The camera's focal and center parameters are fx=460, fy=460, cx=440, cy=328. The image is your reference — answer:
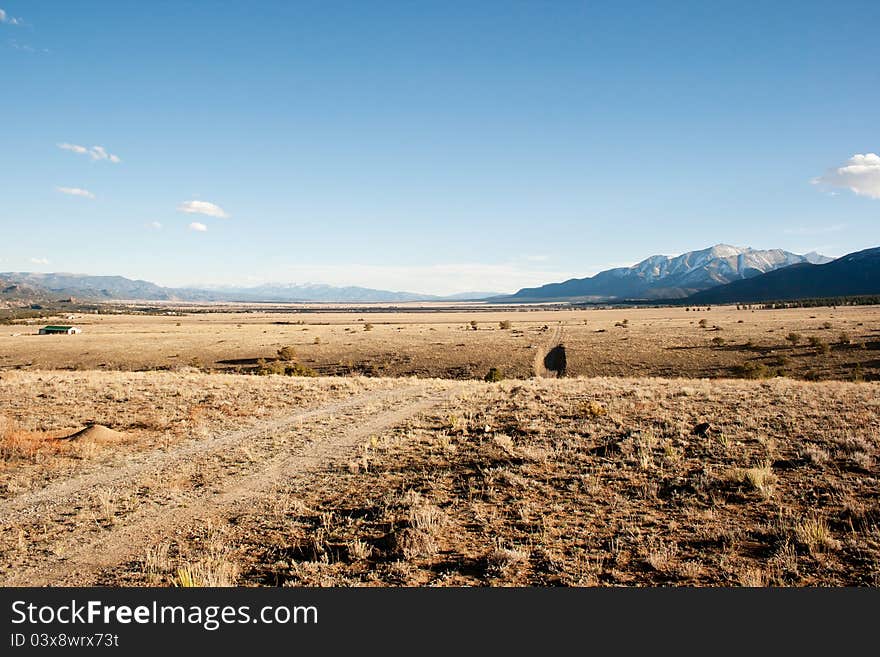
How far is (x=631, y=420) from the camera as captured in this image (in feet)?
49.5

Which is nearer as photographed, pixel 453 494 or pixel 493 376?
pixel 453 494

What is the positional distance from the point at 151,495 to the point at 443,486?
6121 millimetres

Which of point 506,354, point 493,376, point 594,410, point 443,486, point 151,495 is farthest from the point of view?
point 506,354

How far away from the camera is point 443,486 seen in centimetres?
1011

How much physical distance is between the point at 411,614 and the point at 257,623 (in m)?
1.70

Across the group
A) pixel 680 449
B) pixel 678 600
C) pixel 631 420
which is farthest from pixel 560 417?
pixel 678 600

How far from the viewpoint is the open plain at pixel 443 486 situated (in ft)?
21.6

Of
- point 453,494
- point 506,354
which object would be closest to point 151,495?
point 453,494

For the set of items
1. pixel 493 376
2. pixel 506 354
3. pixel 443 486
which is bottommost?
pixel 493 376

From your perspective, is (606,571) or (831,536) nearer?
Answer: (606,571)

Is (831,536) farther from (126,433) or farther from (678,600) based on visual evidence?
(126,433)

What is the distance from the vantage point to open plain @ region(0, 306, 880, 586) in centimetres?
658

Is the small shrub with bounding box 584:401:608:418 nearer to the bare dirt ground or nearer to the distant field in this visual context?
the bare dirt ground

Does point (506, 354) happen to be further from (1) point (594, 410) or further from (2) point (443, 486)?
(2) point (443, 486)
